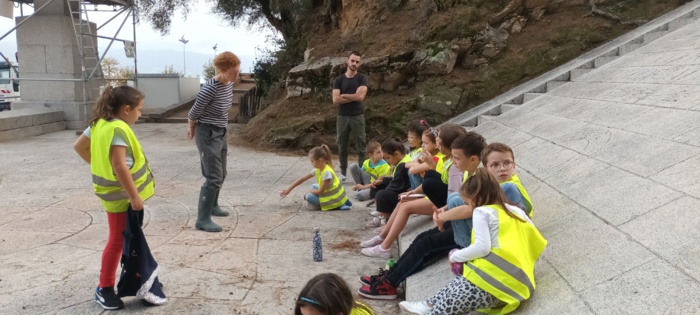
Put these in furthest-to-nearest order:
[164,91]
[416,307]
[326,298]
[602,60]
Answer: [164,91] < [602,60] < [416,307] < [326,298]

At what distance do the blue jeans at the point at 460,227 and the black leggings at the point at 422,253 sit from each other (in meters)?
0.13

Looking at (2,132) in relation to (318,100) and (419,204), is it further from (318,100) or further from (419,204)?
(419,204)

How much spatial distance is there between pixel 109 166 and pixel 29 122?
34.7 feet

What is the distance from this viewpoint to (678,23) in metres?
8.92

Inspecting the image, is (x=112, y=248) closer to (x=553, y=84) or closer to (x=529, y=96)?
(x=529, y=96)

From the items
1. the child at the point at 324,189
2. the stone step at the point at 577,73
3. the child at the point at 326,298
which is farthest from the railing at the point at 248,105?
the child at the point at 326,298

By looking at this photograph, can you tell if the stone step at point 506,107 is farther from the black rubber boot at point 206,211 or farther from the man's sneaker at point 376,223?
the black rubber boot at point 206,211

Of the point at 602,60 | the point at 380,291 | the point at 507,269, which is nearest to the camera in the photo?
the point at 507,269

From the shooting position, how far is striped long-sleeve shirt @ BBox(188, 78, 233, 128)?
571cm

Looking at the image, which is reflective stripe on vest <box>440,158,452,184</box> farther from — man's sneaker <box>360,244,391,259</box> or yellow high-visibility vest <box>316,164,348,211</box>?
yellow high-visibility vest <box>316,164,348,211</box>

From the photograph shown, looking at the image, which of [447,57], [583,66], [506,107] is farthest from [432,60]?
[583,66]

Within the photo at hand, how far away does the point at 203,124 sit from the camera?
5789mm

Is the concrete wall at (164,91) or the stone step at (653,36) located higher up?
the stone step at (653,36)

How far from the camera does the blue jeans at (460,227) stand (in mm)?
3764
